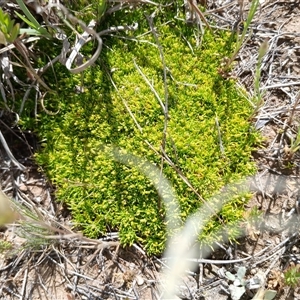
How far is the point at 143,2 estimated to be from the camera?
203 cm

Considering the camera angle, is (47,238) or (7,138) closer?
(47,238)

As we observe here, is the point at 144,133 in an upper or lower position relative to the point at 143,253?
upper

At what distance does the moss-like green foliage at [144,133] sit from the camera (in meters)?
1.95

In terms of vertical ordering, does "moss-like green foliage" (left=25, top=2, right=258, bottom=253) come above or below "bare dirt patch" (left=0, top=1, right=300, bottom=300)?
above

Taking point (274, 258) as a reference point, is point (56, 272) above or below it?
above

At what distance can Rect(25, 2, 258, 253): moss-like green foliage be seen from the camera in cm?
195

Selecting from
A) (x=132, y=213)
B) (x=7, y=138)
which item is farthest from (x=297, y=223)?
(x=7, y=138)

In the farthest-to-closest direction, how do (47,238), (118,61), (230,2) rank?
(230,2)
(118,61)
(47,238)

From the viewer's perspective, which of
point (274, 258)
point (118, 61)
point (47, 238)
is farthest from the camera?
point (118, 61)

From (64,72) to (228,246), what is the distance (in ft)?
3.75

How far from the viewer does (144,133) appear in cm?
199

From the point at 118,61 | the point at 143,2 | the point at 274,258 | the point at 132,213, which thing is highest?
the point at 143,2

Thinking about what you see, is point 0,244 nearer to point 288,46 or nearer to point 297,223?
point 297,223

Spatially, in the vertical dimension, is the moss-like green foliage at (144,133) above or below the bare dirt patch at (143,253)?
above
